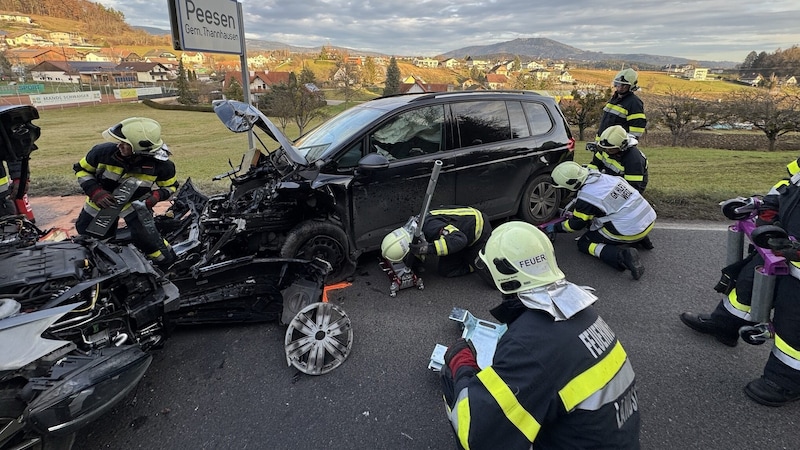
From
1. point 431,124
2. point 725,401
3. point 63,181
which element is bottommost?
point 725,401

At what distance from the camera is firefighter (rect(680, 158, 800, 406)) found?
8.00 ft

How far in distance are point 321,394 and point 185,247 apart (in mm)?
1762

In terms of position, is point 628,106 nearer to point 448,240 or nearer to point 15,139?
point 448,240

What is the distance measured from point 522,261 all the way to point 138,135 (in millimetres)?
3469

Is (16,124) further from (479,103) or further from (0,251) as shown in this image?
(479,103)

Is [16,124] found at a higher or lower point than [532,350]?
higher

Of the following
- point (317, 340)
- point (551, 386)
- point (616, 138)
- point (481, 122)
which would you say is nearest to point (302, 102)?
point (481, 122)

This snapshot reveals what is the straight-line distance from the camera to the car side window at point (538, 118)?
5016 mm

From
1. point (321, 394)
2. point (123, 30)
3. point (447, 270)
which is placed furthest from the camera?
point (123, 30)

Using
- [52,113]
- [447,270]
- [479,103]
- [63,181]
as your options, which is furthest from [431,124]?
[52,113]

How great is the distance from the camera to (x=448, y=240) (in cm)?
359

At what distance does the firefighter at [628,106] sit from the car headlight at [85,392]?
5.80m

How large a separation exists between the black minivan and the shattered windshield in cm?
2

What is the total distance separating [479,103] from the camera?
183 inches
